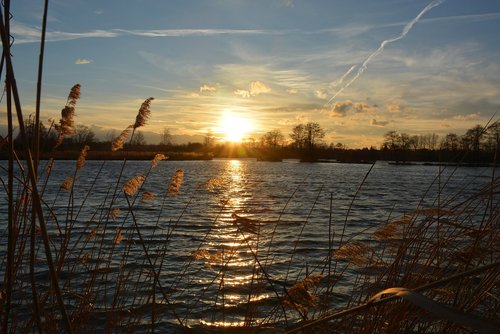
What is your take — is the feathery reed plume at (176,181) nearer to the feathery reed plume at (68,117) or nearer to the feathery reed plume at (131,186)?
the feathery reed plume at (131,186)

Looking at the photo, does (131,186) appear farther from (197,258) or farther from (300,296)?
(300,296)

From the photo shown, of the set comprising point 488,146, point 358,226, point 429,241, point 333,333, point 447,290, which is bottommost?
point 358,226

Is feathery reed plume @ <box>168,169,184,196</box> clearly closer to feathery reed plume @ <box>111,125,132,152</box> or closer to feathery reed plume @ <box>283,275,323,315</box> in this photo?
feathery reed plume @ <box>111,125,132,152</box>

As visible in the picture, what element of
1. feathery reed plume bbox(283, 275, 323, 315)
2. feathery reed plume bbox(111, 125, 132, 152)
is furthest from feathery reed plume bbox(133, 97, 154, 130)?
feathery reed plume bbox(283, 275, 323, 315)

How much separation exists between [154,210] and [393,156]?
112m

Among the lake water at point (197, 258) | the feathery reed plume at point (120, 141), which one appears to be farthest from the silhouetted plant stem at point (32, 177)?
the feathery reed plume at point (120, 141)

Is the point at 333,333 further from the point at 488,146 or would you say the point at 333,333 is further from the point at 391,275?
the point at 488,146

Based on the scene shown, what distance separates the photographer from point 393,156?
394ft

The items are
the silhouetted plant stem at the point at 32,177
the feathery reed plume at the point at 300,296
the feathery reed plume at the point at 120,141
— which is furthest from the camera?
the feathery reed plume at the point at 120,141

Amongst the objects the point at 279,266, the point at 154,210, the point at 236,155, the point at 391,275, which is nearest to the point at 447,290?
the point at 391,275

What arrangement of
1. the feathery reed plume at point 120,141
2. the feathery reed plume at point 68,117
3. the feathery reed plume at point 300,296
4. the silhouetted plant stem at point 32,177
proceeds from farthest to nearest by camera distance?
1. the feathery reed plume at point 120,141
2. the feathery reed plume at point 68,117
3. the feathery reed plume at point 300,296
4. the silhouetted plant stem at point 32,177

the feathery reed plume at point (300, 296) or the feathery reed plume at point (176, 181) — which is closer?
the feathery reed plume at point (300, 296)

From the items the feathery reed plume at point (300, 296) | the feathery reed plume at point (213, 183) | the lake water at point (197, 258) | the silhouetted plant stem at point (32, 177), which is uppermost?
the silhouetted plant stem at point (32, 177)

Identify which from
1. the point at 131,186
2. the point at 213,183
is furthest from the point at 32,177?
the point at 213,183
